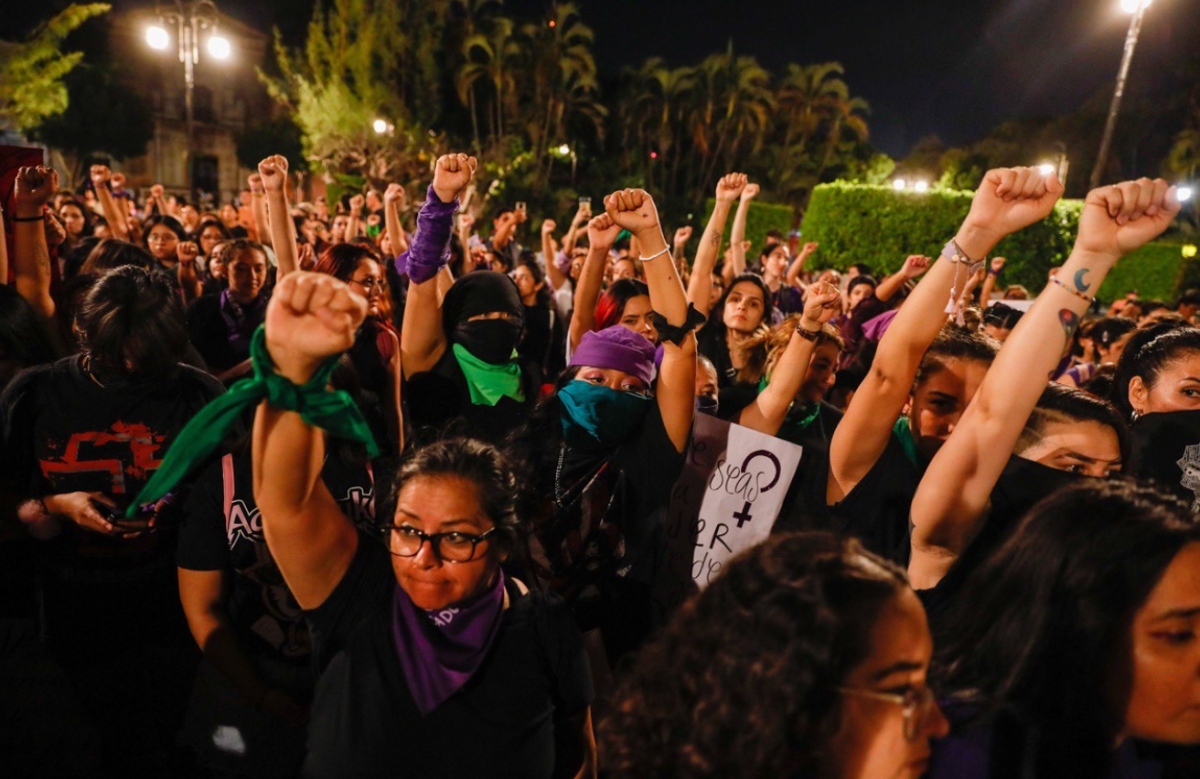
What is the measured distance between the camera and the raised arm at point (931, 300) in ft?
6.89

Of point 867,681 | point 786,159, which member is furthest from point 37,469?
point 786,159

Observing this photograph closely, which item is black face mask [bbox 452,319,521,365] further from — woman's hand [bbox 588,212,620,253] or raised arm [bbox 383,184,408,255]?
raised arm [bbox 383,184,408,255]

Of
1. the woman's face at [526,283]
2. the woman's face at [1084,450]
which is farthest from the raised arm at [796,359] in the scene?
the woman's face at [526,283]

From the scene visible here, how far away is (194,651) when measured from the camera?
2.96 meters

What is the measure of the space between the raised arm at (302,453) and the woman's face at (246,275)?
3198 mm

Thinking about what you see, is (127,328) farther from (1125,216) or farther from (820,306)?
(1125,216)

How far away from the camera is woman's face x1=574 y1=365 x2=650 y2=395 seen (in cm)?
291

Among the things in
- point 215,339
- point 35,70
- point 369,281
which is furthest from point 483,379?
point 35,70

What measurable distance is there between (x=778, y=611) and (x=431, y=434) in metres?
2.24

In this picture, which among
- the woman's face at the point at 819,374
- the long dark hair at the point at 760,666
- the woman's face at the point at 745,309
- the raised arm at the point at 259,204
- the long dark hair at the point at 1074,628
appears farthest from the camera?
the woman's face at the point at 745,309

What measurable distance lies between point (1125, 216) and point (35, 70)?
2525cm

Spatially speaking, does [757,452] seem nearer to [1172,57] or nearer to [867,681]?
[867,681]

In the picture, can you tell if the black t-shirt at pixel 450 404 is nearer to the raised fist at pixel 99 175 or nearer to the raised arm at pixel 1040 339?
the raised arm at pixel 1040 339

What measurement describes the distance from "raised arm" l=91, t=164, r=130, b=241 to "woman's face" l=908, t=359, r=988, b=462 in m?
6.37
